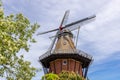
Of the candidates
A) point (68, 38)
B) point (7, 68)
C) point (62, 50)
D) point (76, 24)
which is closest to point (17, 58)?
point (7, 68)

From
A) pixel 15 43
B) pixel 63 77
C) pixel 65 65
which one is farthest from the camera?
pixel 65 65

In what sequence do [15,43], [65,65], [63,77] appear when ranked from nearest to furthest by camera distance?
[15,43] < [63,77] < [65,65]

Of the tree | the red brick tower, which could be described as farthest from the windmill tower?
the tree

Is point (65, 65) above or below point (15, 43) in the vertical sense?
above

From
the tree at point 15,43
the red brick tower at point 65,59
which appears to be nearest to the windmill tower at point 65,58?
the red brick tower at point 65,59

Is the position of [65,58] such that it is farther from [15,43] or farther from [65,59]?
[15,43]

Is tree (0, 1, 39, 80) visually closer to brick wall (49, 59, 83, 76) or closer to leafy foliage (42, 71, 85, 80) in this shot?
leafy foliage (42, 71, 85, 80)

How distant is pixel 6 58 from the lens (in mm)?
15734

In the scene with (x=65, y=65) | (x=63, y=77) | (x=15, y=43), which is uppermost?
(x=65, y=65)

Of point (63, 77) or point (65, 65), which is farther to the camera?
point (65, 65)

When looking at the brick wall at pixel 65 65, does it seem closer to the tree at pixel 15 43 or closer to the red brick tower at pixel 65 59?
the red brick tower at pixel 65 59

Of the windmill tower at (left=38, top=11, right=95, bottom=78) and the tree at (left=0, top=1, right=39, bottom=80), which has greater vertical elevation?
the windmill tower at (left=38, top=11, right=95, bottom=78)

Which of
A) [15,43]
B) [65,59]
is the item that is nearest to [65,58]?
[65,59]

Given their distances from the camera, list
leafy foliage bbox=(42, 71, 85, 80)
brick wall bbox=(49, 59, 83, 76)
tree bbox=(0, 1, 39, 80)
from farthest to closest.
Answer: brick wall bbox=(49, 59, 83, 76) → leafy foliage bbox=(42, 71, 85, 80) → tree bbox=(0, 1, 39, 80)
